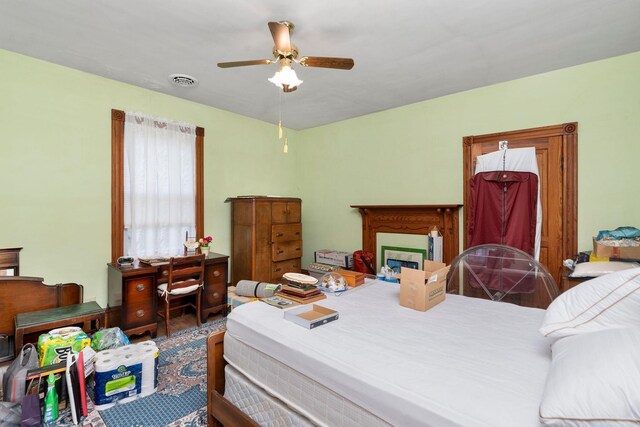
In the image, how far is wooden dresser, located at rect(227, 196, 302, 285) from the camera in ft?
13.3

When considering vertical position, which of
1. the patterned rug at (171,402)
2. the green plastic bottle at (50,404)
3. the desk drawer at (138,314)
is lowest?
the patterned rug at (171,402)

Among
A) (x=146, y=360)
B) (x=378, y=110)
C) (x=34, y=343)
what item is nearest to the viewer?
(x=146, y=360)

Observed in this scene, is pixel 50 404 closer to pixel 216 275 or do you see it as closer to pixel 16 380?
pixel 16 380

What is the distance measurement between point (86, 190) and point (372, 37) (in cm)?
309

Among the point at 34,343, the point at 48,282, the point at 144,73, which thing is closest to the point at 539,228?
the point at 144,73

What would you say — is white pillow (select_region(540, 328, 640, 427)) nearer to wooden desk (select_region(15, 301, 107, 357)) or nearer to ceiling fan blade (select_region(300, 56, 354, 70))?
ceiling fan blade (select_region(300, 56, 354, 70))

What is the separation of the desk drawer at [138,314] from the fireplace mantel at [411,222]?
271 centimetres

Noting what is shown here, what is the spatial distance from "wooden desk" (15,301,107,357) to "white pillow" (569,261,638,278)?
12.0 ft

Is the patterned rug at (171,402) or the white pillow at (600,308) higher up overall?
the white pillow at (600,308)

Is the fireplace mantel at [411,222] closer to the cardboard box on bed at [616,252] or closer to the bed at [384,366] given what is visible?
the cardboard box on bed at [616,252]

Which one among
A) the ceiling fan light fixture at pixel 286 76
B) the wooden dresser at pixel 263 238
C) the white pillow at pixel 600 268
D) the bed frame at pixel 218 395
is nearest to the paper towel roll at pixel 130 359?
the bed frame at pixel 218 395

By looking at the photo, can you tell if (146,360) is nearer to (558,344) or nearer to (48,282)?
(48,282)

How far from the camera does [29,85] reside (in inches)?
111

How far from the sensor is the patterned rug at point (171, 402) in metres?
1.90
